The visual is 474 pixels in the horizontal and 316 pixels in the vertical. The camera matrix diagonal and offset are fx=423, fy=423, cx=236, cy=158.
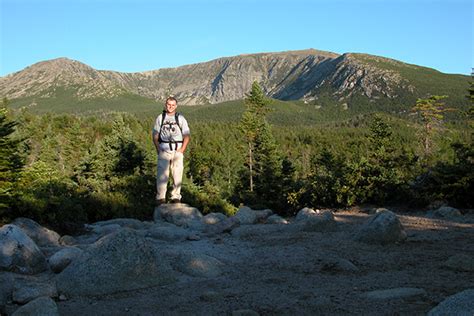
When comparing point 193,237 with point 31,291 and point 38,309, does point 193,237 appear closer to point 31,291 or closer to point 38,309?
point 31,291

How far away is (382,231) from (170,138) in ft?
18.3

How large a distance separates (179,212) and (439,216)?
680cm

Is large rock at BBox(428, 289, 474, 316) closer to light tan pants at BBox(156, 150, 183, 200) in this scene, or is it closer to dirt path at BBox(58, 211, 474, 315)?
dirt path at BBox(58, 211, 474, 315)

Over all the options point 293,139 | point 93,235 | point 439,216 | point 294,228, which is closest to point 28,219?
point 93,235

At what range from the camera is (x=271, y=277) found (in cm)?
577

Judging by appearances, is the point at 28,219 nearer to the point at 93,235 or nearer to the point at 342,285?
the point at 93,235

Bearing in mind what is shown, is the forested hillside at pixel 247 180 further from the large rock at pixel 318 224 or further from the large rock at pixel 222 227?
the large rock at pixel 318 224

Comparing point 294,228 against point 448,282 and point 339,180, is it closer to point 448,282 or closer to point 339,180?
point 448,282

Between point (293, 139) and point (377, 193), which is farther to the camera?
point (293, 139)

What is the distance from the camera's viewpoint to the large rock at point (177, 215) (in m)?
10.6

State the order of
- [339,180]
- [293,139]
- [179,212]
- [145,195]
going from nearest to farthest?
1. [179,212]
2. [145,195]
3. [339,180]
4. [293,139]

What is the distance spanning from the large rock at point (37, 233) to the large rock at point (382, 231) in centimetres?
575

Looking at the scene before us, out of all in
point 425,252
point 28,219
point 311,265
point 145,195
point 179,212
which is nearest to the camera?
point 311,265

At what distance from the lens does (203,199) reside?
16594 millimetres
